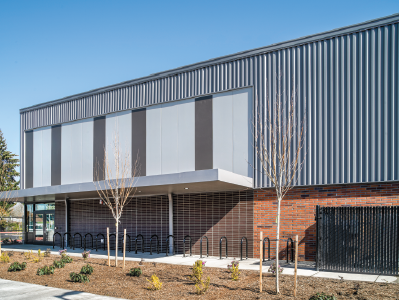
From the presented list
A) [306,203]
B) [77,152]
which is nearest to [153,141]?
[77,152]

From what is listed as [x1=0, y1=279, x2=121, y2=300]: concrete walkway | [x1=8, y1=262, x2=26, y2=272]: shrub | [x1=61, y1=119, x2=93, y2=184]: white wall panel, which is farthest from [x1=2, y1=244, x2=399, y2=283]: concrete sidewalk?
[x1=61, y1=119, x2=93, y2=184]: white wall panel

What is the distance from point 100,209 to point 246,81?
10604 mm

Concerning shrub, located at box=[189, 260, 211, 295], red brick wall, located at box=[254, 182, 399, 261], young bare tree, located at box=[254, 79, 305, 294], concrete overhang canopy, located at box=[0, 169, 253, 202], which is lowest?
shrub, located at box=[189, 260, 211, 295]

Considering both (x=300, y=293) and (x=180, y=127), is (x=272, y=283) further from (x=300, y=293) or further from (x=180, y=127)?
(x=180, y=127)

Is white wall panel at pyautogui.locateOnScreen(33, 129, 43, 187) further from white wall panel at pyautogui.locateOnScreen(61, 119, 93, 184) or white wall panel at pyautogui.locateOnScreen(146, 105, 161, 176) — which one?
white wall panel at pyautogui.locateOnScreen(146, 105, 161, 176)

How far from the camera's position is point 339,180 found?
14.3 metres

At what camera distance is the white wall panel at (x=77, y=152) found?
2128cm

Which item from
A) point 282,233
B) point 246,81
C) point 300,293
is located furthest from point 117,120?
point 300,293

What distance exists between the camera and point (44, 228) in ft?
79.8

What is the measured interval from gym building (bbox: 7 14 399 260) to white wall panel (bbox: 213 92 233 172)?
0.04 meters

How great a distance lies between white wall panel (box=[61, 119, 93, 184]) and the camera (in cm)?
2128

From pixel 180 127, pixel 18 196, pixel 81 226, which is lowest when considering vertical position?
pixel 81 226

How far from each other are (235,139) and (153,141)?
429 cm

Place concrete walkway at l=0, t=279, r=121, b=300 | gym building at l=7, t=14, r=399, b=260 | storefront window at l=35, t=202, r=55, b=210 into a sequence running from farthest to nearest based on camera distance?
storefront window at l=35, t=202, r=55, b=210 < gym building at l=7, t=14, r=399, b=260 < concrete walkway at l=0, t=279, r=121, b=300
